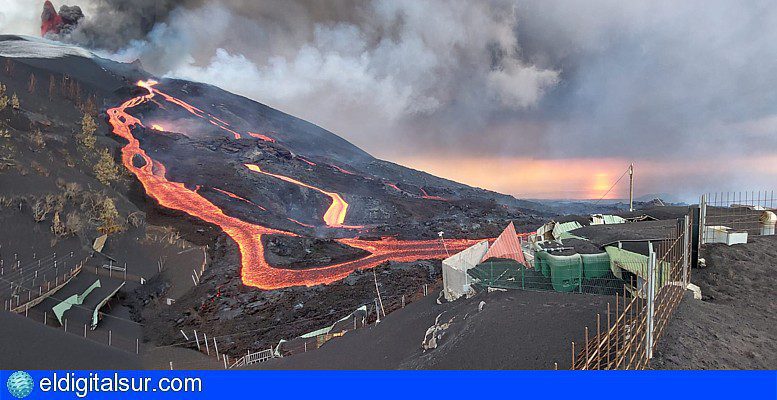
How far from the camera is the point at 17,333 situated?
29.2 feet

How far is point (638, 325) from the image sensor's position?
5.04m

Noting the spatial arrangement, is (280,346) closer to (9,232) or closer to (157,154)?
(9,232)

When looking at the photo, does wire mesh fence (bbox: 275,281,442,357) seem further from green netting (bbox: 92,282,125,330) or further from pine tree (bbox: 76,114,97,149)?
pine tree (bbox: 76,114,97,149)

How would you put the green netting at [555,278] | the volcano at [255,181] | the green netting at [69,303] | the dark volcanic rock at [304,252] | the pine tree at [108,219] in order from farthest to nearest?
the volcano at [255,181] → the dark volcanic rock at [304,252] → the pine tree at [108,219] → the green netting at [69,303] → the green netting at [555,278]

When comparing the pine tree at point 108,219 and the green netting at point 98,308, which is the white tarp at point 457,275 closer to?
the green netting at point 98,308

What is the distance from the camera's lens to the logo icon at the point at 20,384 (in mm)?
3736

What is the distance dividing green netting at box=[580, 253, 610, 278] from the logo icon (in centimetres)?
947

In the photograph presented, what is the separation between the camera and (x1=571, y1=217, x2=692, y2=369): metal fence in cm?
450

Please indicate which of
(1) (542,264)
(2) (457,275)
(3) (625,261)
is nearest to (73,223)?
(2) (457,275)


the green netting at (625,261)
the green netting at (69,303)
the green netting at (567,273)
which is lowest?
the green netting at (69,303)

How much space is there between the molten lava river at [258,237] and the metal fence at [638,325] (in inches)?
605

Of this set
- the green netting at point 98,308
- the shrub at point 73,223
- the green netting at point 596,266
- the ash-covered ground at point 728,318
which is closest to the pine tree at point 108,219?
the shrub at point 73,223

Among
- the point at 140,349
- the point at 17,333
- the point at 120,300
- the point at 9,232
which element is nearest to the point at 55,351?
the point at 17,333

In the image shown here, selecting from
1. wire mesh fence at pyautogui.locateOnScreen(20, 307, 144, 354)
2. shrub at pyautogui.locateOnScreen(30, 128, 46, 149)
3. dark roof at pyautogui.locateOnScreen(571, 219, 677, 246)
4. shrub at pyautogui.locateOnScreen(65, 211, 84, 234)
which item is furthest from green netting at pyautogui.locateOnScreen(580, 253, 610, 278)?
shrub at pyautogui.locateOnScreen(30, 128, 46, 149)
